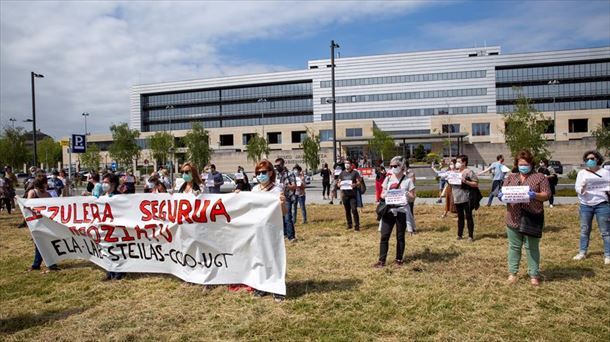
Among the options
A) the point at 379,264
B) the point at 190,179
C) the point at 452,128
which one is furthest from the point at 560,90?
the point at 190,179

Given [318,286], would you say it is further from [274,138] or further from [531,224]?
[274,138]

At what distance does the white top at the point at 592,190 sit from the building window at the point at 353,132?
257ft

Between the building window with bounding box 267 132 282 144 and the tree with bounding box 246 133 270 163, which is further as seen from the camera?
the building window with bounding box 267 132 282 144

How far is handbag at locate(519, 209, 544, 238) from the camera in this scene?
6.30 meters

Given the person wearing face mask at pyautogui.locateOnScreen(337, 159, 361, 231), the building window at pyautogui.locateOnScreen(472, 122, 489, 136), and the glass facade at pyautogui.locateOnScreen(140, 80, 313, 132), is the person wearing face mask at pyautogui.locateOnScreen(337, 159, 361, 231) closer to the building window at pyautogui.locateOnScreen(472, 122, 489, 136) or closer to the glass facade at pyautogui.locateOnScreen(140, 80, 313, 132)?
the building window at pyautogui.locateOnScreen(472, 122, 489, 136)

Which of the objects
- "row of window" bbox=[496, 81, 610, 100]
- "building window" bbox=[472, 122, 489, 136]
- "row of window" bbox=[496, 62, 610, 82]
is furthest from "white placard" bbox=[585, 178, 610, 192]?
"row of window" bbox=[496, 62, 610, 82]

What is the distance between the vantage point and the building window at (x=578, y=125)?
8069 centimetres

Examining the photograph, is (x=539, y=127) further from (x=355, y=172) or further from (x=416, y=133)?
(x=416, y=133)

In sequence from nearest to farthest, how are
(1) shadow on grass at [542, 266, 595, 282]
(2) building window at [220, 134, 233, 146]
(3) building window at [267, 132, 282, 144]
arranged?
(1) shadow on grass at [542, 266, 595, 282] → (3) building window at [267, 132, 282, 144] → (2) building window at [220, 134, 233, 146]

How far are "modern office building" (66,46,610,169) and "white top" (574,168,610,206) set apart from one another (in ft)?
217

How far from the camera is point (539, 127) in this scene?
3634 centimetres

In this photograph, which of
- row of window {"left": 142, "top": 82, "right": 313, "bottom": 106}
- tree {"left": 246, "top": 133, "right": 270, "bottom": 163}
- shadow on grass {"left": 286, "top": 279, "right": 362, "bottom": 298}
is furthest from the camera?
row of window {"left": 142, "top": 82, "right": 313, "bottom": 106}

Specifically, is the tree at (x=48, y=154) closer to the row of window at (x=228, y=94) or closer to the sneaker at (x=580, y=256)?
the row of window at (x=228, y=94)

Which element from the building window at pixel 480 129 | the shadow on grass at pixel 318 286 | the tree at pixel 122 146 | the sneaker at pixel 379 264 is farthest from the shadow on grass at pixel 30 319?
the building window at pixel 480 129
